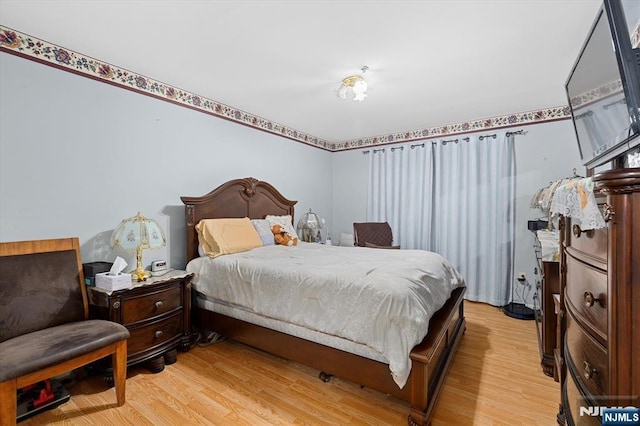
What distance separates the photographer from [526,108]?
3445mm

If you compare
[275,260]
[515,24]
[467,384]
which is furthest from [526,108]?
[275,260]

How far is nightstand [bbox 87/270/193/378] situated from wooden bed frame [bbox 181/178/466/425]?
1.00 feet

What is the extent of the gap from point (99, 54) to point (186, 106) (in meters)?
0.84

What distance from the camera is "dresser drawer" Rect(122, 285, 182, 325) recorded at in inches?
82.5

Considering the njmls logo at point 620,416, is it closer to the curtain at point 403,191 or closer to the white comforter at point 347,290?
the white comforter at point 347,290

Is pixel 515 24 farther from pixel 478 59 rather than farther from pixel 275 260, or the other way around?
pixel 275 260

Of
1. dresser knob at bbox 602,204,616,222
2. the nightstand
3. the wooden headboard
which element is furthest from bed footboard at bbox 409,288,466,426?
the wooden headboard

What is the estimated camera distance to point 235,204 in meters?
3.43

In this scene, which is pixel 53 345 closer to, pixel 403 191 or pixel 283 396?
pixel 283 396

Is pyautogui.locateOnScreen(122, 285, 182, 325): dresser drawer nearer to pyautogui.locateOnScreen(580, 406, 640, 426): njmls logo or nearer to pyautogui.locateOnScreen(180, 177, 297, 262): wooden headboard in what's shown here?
pyautogui.locateOnScreen(180, 177, 297, 262): wooden headboard

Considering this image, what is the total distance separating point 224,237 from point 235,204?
63 centimetres

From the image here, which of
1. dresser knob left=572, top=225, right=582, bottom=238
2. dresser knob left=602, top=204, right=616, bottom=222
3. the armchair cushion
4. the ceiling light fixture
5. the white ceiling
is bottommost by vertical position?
the armchair cushion

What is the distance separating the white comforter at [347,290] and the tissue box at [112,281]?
64 cm

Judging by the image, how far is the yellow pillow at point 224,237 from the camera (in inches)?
111
